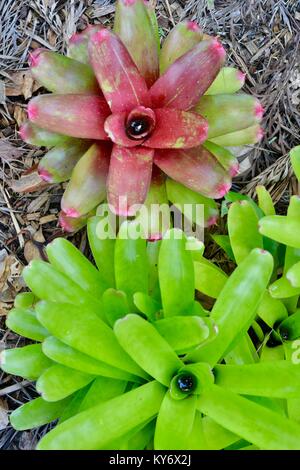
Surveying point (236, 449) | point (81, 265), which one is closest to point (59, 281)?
point (81, 265)

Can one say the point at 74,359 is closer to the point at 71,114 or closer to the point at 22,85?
the point at 71,114

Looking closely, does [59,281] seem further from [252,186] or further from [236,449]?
[252,186]

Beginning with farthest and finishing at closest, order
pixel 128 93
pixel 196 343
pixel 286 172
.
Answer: pixel 286 172 < pixel 128 93 < pixel 196 343

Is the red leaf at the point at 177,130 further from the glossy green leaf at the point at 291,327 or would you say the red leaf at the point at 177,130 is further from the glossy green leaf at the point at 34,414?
the glossy green leaf at the point at 34,414

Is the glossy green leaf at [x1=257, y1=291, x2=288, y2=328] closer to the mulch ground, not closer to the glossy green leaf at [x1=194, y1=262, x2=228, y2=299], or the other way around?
the glossy green leaf at [x1=194, y1=262, x2=228, y2=299]

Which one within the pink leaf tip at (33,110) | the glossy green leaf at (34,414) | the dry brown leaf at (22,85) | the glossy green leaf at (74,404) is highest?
the pink leaf tip at (33,110)

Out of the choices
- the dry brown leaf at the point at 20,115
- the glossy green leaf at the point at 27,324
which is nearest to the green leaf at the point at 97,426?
the glossy green leaf at the point at 27,324
